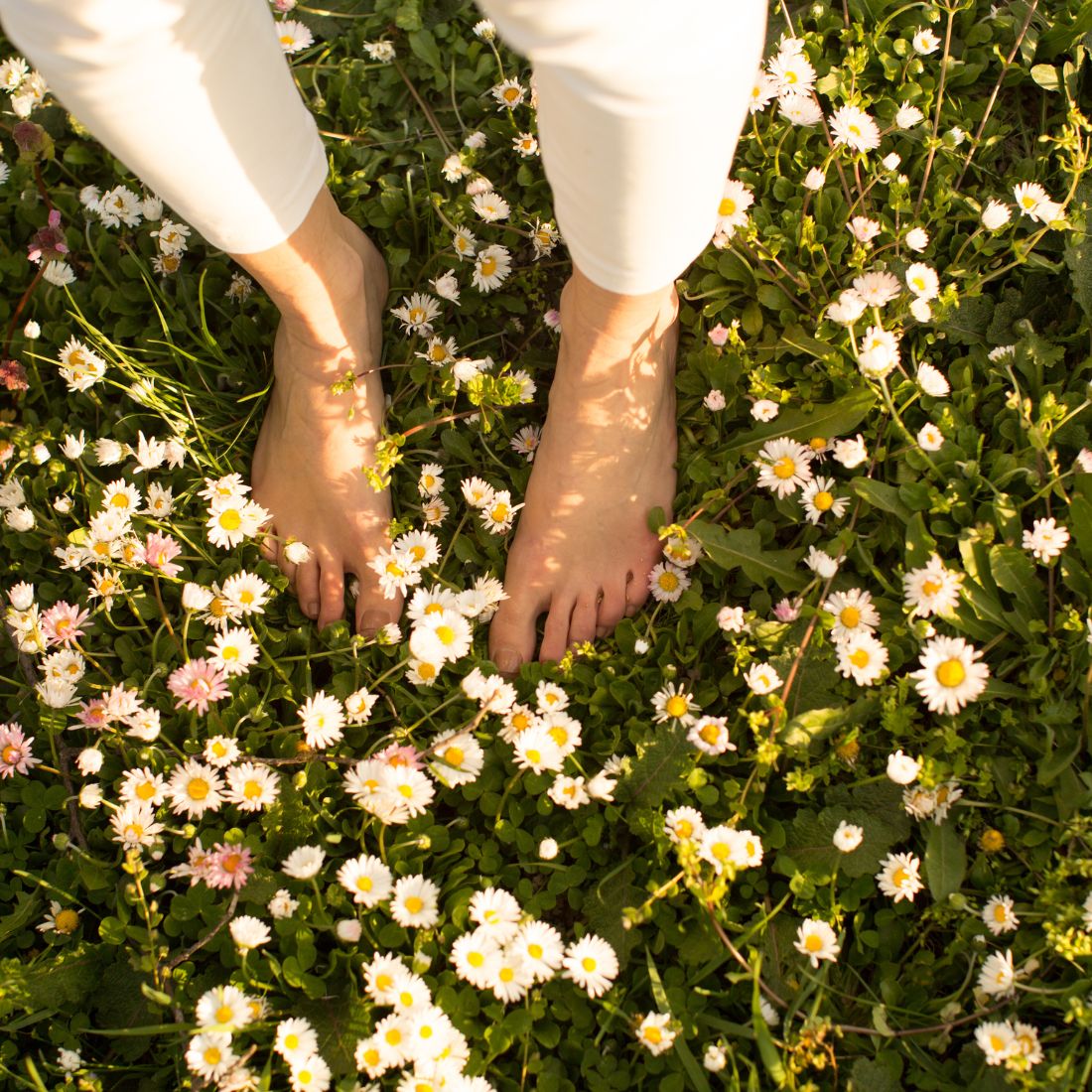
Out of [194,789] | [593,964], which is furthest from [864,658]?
[194,789]

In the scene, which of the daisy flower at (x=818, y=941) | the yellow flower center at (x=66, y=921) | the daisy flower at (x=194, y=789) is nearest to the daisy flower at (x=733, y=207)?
the daisy flower at (x=818, y=941)

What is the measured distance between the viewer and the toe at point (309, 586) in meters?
1.82

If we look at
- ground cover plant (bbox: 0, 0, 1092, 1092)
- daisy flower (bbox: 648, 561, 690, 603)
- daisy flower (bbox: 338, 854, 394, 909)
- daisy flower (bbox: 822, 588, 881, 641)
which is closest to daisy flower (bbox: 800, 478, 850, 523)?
ground cover plant (bbox: 0, 0, 1092, 1092)

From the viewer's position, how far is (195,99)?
115 cm

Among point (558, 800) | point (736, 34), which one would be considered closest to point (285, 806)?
point (558, 800)

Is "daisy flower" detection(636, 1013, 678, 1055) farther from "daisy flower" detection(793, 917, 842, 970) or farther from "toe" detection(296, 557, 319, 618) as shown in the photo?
"toe" detection(296, 557, 319, 618)

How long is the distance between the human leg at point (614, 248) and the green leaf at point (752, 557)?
136 millimetres

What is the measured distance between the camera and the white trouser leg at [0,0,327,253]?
996mm

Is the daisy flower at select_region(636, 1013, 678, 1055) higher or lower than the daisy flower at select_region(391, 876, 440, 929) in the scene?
lower

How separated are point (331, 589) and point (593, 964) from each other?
0.79m

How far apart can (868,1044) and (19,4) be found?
162 centimetres

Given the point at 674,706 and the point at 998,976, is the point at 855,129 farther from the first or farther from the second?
the point at 998,976

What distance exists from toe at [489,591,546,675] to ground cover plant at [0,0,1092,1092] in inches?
2.0

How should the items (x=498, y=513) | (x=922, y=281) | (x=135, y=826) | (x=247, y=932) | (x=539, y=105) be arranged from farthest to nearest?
(x=498, y=513), (x=922, y=281), (x=135, y=826), (x=247, y=932), (x=539, y=105)
